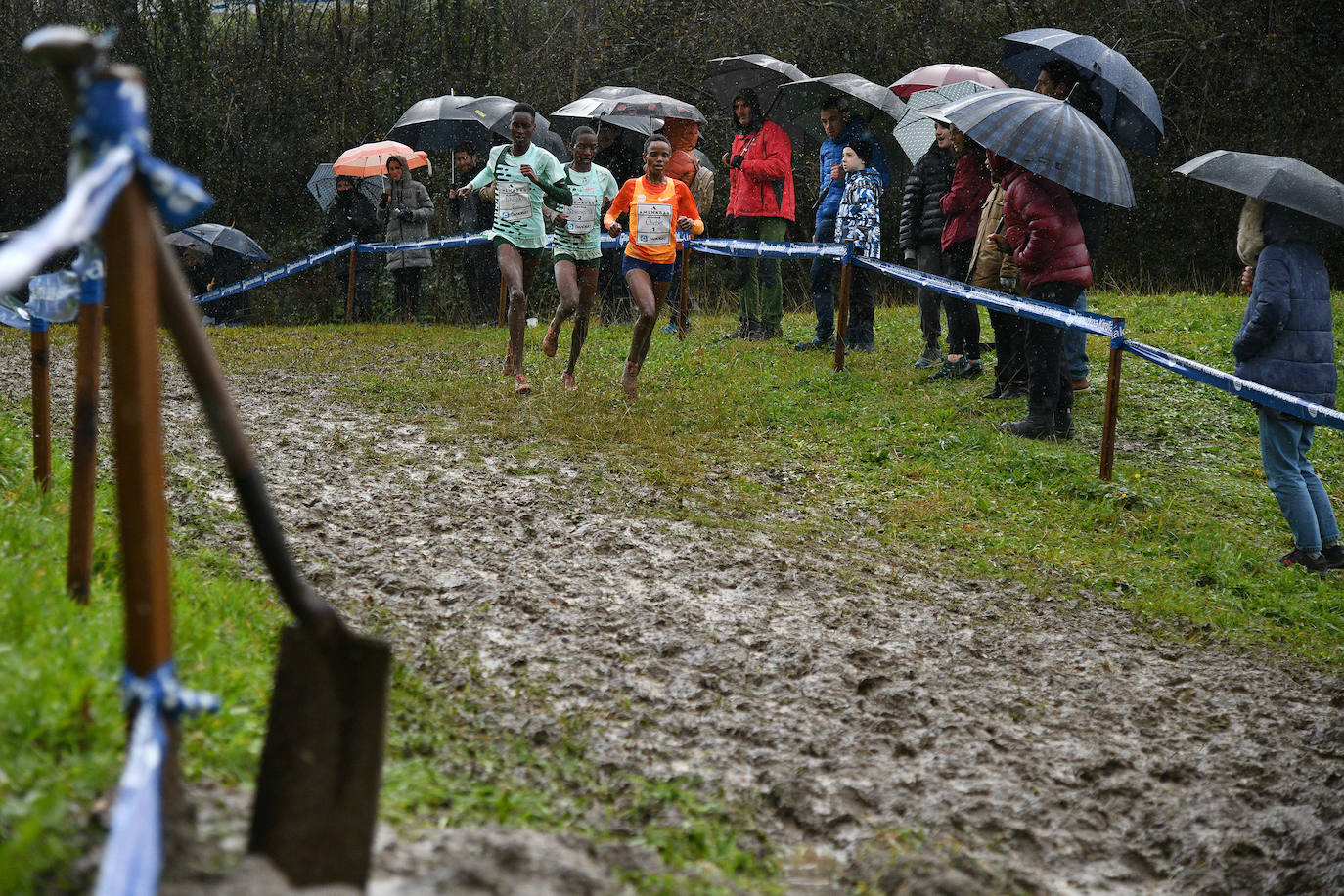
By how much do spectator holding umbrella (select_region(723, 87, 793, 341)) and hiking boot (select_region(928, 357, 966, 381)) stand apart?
2.34 m

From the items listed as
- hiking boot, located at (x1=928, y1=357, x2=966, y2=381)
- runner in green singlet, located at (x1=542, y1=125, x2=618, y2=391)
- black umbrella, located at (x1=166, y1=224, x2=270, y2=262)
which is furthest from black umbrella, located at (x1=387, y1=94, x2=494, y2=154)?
hiking boot, located at (x1=928, y1=357, x2=966, y2=381)

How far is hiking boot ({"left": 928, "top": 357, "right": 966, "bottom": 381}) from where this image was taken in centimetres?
1020

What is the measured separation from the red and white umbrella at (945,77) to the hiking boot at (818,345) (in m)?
2.51

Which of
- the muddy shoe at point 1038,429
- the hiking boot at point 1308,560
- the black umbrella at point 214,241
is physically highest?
the black umbrella at point 214,241

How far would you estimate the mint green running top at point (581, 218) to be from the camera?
9.32 m

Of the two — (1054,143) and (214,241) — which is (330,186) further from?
(1054,143)

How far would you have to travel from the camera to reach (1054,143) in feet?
25.1

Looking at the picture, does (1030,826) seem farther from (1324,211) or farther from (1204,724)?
(1324,211)

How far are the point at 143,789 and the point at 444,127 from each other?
12995 mm

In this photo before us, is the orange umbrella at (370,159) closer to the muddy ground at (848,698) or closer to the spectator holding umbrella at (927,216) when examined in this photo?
the spectator holding umbrella at (927,216)

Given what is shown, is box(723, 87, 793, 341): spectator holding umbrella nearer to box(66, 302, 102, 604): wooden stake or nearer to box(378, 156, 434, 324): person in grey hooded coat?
box(378, 156, 434, 324): person in grey hooded coat

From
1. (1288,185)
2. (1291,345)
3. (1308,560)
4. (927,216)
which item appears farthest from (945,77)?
(1308,560)

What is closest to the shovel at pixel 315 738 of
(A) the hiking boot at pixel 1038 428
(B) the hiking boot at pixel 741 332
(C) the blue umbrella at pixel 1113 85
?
(A) the hiking boot at pixel 1038 428

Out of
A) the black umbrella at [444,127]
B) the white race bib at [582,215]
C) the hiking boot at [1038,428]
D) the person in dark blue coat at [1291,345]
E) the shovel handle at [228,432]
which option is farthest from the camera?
the black umbrella at [444,127]
